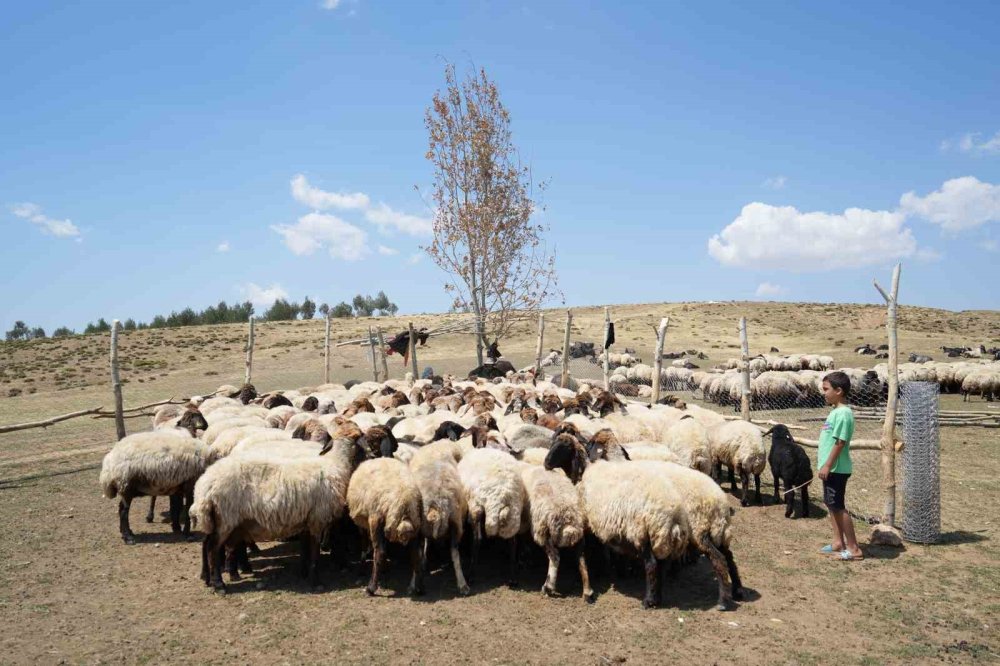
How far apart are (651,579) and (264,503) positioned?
3867 millimetres

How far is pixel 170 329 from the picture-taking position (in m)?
49.9

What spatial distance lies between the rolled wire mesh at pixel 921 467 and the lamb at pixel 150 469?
29.3 ft

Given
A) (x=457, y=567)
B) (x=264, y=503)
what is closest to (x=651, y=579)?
(x=457, y=567)

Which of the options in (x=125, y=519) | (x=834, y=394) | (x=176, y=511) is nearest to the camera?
(x=834, y=394)

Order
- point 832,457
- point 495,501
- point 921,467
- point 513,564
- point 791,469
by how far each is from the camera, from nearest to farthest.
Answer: point 495,501 → point 513,564 → point 832,457 → point 921,467 → point 791,469

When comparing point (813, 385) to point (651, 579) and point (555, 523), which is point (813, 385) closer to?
point (651, 579)

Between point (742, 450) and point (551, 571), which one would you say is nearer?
point (551, 571)

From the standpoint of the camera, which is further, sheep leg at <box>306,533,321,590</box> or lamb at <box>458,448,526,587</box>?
sheep leg at <box>306,533,321,590</box>

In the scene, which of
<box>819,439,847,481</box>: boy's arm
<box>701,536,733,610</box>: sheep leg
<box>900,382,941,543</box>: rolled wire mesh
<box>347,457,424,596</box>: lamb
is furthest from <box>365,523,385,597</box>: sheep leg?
<box>900,382,941,543</box>: rolled wire mesh

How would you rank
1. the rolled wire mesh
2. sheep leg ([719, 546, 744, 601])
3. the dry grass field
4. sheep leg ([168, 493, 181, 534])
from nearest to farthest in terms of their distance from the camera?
the dry grass field, sheep leg ([719, 546, 744, 601]), the rolled wire mesh, sheep leg ([168, 493, 181, 534])

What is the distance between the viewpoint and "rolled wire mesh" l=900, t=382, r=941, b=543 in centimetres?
756

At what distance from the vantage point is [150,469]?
7.95 metres

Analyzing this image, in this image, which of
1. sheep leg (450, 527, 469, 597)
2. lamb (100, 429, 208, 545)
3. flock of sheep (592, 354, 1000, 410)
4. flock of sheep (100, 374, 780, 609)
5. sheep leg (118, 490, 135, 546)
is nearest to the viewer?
flock of sheep (100, 374, 780, 609)

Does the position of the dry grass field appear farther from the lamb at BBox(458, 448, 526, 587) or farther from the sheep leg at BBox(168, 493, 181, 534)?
the lamb at BBox(458, 448, 526, 587)
